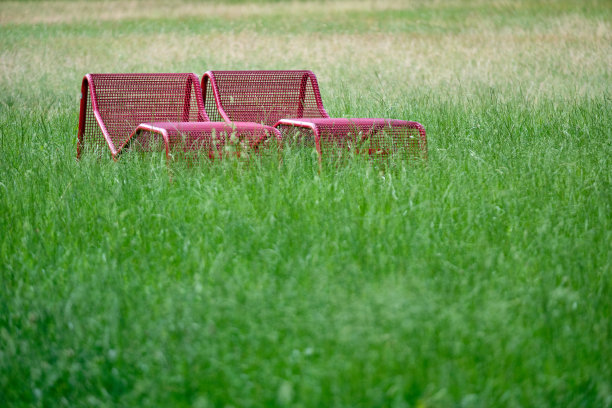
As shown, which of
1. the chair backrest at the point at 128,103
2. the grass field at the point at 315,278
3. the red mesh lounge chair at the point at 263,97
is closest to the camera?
the grass field at the point at 315,278

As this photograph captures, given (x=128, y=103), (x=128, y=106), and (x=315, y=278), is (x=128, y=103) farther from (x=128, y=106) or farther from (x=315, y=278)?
(x=315, y=278)

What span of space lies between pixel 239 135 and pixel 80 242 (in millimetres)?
1577

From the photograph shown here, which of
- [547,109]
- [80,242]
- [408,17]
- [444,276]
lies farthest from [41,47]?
[444,276]

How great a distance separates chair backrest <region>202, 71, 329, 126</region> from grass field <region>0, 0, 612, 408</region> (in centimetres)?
116

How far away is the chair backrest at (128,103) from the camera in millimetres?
5633

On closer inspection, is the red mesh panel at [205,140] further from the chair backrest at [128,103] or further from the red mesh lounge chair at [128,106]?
the chair backrest at [128,103]

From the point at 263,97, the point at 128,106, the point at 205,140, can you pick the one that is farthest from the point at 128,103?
the point at 205,140

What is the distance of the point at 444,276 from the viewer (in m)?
2.65

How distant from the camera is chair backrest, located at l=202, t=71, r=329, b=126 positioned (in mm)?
5945

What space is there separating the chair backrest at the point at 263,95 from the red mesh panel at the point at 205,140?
1.24 m

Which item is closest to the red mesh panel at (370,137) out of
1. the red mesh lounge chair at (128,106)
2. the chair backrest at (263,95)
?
the red mesh lounge chair at (128,106)

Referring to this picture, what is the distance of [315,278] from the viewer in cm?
257

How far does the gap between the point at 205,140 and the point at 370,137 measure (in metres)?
1.09

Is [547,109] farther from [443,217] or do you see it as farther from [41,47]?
[41,47]
